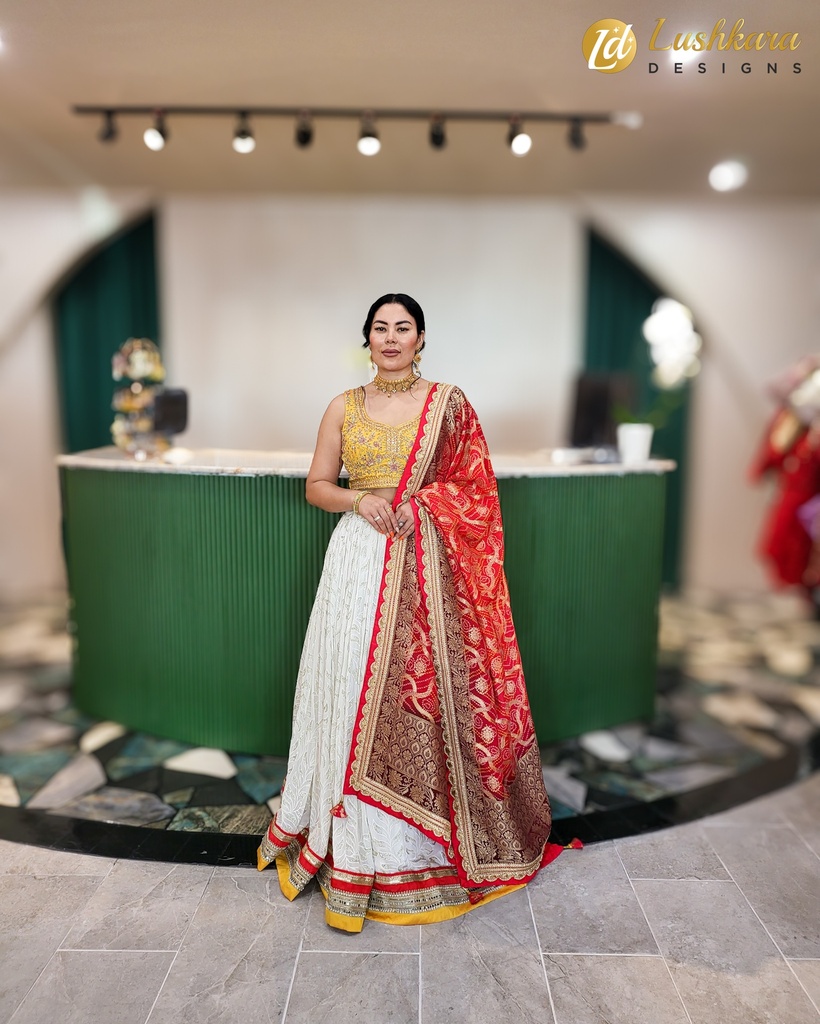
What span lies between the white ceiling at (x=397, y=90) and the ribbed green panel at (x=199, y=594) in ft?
4.95

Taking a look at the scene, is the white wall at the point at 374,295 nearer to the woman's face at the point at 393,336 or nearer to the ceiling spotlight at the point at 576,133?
the ceiling spotlight at the point at 576,133

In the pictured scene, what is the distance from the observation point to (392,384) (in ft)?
6.74

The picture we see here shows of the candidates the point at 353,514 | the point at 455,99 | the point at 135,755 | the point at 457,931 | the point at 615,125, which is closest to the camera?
the point at 457,931

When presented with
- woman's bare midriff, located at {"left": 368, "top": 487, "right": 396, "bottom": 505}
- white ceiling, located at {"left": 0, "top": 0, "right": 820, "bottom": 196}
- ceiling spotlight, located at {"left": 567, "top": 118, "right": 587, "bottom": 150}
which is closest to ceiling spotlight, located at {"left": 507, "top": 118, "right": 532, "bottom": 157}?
white ceiling, located at {"left": 0, "top": 0, "right": 820, "bottom": 196}

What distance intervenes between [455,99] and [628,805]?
2792 mm

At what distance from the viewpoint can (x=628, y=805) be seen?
2.59m

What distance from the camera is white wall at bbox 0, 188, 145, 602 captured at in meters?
4.50

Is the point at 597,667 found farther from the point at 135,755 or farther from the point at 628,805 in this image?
the point at 135,755

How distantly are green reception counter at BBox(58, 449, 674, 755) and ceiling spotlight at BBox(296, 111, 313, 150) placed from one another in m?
1.41

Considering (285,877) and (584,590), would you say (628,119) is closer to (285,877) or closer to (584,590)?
(584,590)

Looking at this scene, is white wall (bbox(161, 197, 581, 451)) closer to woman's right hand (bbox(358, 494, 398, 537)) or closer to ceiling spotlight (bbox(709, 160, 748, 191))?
ceiling spotlight (bbox(709, 160, 748, 191))

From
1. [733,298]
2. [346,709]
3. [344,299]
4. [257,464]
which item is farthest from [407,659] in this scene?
[733,298]

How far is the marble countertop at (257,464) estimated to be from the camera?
2691 millimetres

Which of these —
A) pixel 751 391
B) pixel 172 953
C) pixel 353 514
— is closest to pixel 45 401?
pixel 353 514
